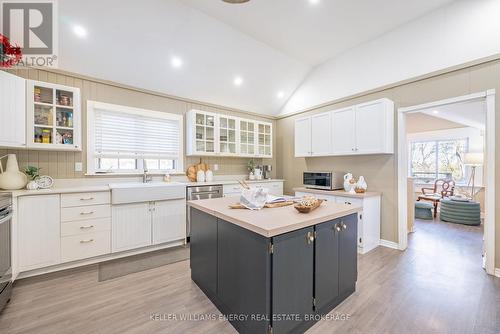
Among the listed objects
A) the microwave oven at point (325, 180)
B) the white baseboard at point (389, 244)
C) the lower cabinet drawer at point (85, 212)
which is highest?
the microwave oven at point (325, 180)

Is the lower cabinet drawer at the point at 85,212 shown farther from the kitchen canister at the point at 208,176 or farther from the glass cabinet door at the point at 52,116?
the kitchen canister at the point at 208,176

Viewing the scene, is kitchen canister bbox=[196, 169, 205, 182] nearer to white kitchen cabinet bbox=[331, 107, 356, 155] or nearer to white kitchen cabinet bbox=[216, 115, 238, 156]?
white kitchen cabinet bbox=[216, 115, 238, 156]

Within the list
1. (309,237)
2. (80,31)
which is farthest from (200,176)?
(309,237)

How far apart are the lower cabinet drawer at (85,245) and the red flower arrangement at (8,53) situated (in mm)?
2055

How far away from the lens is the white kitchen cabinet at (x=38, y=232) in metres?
2.34

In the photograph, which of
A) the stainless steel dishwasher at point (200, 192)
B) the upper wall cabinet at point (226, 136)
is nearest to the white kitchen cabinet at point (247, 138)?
the upper wall cabinet at point (226, 136)

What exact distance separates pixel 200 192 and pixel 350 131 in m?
2.70

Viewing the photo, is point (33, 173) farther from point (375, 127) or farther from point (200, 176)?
point (375, 127)

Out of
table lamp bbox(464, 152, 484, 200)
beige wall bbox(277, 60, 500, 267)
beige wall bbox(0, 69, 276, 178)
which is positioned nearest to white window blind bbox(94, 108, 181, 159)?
beige wall bbox(0, 69, 276, 178)

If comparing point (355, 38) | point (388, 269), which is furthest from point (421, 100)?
point (388, 269)

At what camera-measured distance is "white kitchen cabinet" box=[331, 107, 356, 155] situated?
3525mm

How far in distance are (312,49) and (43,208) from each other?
14.9 feet

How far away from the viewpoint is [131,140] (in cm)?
354

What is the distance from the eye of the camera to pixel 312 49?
3840 mm
